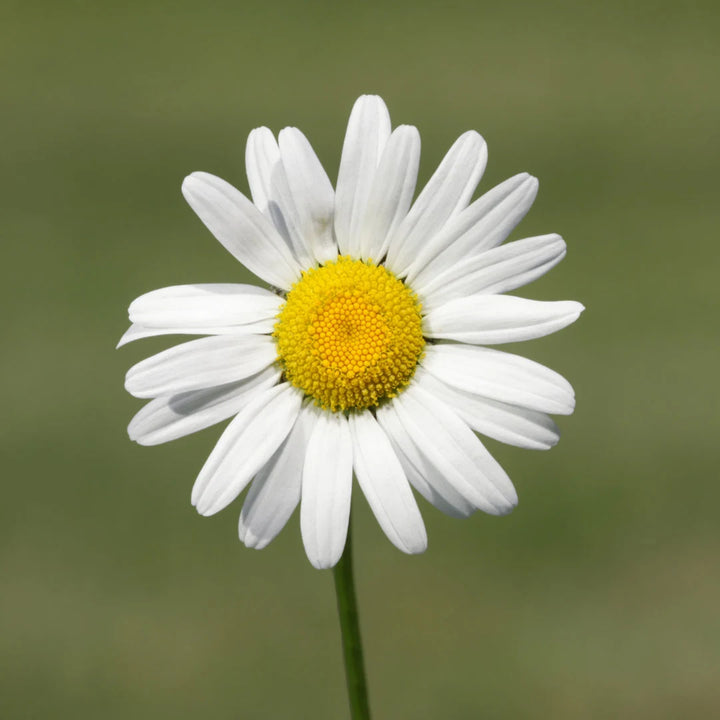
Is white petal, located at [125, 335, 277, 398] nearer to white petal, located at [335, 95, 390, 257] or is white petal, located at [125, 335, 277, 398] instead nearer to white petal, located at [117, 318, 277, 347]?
white petal, located at [117, 318, 277, 347]

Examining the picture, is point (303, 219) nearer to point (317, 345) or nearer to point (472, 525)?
point (317, 345)

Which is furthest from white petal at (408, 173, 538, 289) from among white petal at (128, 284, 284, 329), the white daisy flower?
white petal at (128, 284, 284, 329)

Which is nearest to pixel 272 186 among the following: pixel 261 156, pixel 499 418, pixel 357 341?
pixel 261 156

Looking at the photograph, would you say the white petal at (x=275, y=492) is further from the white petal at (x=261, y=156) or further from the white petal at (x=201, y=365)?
the white petal at (x=261, y=156)

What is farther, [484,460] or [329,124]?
[329,124]

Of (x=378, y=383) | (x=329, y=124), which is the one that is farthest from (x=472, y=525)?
(x=378, y=383)

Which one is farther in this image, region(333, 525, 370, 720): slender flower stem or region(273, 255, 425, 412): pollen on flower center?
region(273, 255, 425, 412): pollen on flower center

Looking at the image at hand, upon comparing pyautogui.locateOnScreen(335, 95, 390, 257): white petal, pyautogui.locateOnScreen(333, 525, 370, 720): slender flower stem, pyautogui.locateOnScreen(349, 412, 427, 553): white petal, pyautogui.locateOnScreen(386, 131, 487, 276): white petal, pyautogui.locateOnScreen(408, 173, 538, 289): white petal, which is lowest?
pyautogui.locateOnScreen(333, 525, 370, 720): slender flower stem
